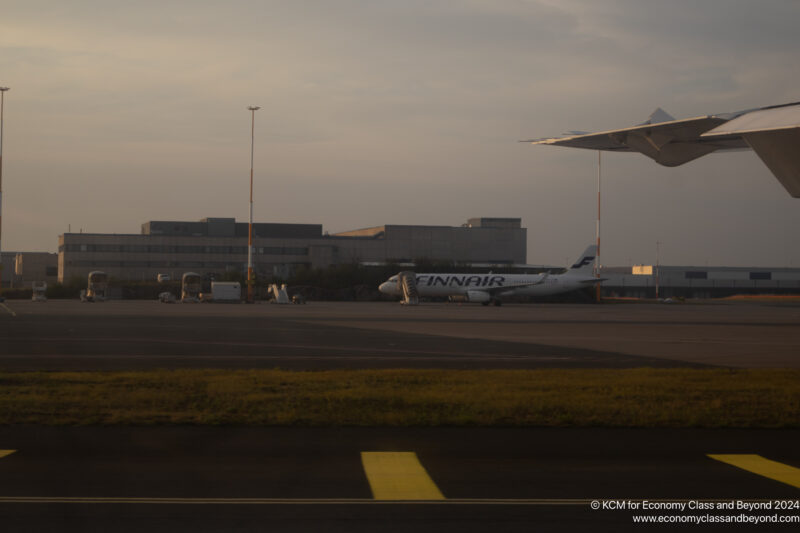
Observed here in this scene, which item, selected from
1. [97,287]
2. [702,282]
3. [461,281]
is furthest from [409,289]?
[702,282]

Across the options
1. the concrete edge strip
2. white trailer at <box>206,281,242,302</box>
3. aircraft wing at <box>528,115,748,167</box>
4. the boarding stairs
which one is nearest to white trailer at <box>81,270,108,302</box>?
white trailer at <box>206,281,242,302</box>

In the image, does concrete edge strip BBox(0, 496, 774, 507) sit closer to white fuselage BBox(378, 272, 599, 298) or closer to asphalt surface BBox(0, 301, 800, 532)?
asphalt surface BBox(0, 301, 800, 532)

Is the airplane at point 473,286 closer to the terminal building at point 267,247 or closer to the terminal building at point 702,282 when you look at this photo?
the terminal building at point 267,247

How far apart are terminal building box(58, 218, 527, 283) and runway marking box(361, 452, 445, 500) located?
103854mm

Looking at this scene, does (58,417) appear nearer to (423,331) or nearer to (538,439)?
(538,439)

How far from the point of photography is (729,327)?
39.9 metres

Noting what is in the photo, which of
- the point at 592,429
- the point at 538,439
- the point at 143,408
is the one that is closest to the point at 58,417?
the point at 143,408

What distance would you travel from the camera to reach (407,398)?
13.5m

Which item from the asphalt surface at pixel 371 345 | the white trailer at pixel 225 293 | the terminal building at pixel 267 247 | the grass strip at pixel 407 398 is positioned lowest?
the asphalt surface at pixel 371 345

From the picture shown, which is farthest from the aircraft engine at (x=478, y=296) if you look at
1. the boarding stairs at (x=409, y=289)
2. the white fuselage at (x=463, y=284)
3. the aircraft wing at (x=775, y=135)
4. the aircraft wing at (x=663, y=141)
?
the aircraft wing at (x=775, y=135)

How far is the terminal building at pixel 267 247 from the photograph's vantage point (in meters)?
118

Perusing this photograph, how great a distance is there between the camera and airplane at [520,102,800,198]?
35.0ft

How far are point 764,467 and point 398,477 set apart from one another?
13.1 feet

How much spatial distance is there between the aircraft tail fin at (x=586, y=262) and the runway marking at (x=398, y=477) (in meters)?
74.7
